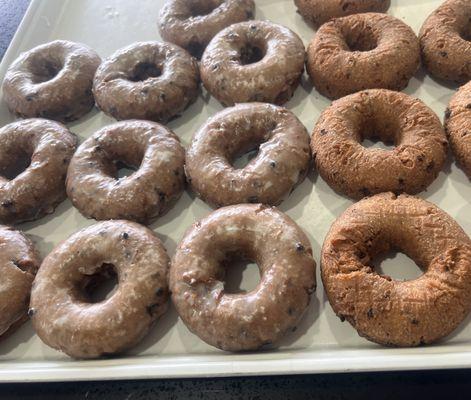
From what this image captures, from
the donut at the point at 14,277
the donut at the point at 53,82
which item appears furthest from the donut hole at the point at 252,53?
the donut at the point at 14,277

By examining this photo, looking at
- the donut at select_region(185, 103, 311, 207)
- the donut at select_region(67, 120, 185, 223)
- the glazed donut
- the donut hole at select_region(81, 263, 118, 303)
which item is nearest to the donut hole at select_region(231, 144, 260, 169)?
the donut at select_region(185, 103, 311, 207)

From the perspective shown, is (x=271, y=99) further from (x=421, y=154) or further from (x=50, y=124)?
(x=50, y=124)

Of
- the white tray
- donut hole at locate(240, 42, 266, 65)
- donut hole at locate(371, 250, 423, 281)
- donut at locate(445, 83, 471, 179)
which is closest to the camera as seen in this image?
the white tray

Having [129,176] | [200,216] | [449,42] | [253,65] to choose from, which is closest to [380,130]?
[449,42]

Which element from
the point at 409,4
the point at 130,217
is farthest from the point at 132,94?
the point at 409,4

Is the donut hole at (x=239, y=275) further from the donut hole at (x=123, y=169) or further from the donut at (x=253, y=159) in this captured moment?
the donut hole at (x=123, y=169)

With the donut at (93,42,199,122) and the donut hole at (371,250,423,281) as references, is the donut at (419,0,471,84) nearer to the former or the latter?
the donut hole at (371,250,423,281)
